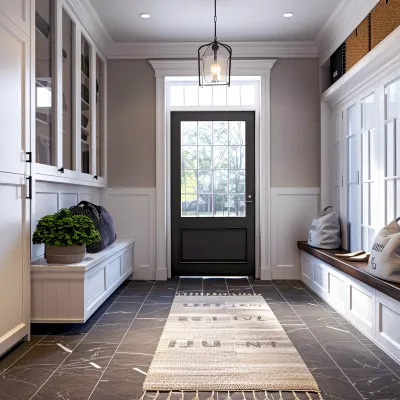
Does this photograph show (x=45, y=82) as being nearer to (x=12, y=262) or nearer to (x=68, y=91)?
(x=68, y=91)

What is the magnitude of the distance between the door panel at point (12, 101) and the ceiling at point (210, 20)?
1.57 meters

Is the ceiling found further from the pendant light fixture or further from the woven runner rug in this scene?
the woven runner rug

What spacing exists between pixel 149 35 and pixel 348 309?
3426 mm

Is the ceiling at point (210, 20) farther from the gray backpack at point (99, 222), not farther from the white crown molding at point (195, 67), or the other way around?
the gray backpack at point (99, 222)

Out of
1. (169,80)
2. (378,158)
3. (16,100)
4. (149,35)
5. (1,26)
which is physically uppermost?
(149,35)

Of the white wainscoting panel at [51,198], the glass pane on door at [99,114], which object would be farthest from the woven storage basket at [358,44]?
the white wainscoting panel at [51,198]

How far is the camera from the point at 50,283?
3.16 meters

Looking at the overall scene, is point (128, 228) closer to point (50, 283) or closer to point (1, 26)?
point (50, 283)

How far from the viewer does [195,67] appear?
5.25 m

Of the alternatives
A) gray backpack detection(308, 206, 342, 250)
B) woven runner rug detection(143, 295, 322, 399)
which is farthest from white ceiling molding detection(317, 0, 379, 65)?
woven runner rug detection(143, 295, 322, 399)

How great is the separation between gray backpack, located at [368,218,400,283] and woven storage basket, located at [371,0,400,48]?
1.43 m

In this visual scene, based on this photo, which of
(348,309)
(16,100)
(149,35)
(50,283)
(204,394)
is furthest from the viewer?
(149,35)

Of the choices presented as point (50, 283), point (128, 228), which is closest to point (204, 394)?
point (50, 283)

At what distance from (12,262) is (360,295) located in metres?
2.36
